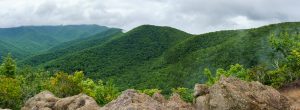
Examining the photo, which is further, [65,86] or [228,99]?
[65,86]

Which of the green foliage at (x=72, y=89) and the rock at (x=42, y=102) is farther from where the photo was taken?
the green foliage at (x=72, y=89)

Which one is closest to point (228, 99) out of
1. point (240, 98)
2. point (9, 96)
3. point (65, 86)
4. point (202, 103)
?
point (240, 98)

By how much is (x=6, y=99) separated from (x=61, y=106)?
109 ft

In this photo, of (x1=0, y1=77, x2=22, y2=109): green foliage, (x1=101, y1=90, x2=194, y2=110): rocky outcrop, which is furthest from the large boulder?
(x1=0, y1=77, x2=22, y2=109): green foliage

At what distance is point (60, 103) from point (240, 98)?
90.5ft

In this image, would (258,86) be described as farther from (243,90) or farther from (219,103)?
(219,103)

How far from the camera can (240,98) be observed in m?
41.5

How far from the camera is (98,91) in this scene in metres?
111

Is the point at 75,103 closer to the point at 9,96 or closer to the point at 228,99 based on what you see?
the point at 228,99

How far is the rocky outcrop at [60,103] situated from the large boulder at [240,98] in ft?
44.8

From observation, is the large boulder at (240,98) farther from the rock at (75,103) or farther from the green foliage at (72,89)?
the green foliage at (72,89)

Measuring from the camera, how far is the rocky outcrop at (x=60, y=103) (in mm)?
53366

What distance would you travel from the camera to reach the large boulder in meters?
41.3

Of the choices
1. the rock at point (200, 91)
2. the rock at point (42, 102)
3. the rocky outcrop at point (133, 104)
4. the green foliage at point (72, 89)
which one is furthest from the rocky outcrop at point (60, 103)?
the green foliage at point (72, 89)
